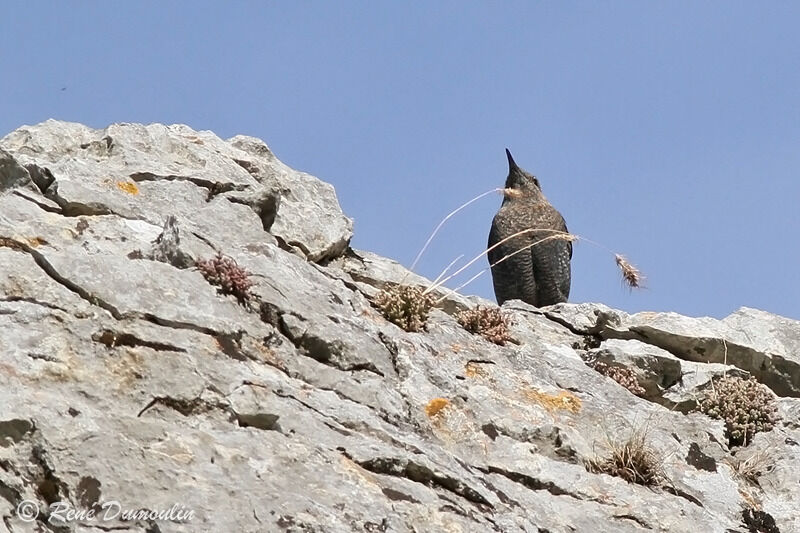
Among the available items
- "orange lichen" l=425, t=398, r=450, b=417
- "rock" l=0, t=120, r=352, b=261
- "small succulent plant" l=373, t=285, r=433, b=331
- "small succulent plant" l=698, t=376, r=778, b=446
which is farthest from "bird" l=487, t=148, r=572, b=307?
"orange lichen" l=425, t=398, r=450, b=417

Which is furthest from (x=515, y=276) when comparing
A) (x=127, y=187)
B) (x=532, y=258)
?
(x=127, y=187)

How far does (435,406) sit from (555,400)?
102 centimetres

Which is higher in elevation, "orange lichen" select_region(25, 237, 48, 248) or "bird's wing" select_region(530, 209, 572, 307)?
"bird's wing" select_region(530, 209, 572, 307)

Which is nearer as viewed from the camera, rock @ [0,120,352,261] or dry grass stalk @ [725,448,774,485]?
rock @ [0,120,352,261]

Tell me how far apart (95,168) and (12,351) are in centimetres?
249

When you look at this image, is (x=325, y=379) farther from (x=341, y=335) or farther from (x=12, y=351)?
(x=12, y=351)

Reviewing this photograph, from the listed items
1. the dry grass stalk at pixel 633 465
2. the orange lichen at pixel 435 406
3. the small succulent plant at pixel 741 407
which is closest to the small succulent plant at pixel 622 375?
the small succulent plant at pixel 741 407

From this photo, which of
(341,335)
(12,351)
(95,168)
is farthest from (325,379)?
(95,168)

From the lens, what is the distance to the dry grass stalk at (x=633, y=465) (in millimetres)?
6562

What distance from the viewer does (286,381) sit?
584cm

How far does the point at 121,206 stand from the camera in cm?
701

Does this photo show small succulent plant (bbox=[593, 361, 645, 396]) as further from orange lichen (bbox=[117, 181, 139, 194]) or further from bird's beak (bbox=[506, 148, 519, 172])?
bird's beak (bbox=[506, 148, 519, 172])

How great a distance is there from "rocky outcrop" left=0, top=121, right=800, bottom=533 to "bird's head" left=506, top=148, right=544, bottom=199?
481 centimetres

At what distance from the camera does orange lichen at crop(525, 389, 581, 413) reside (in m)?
7.16
